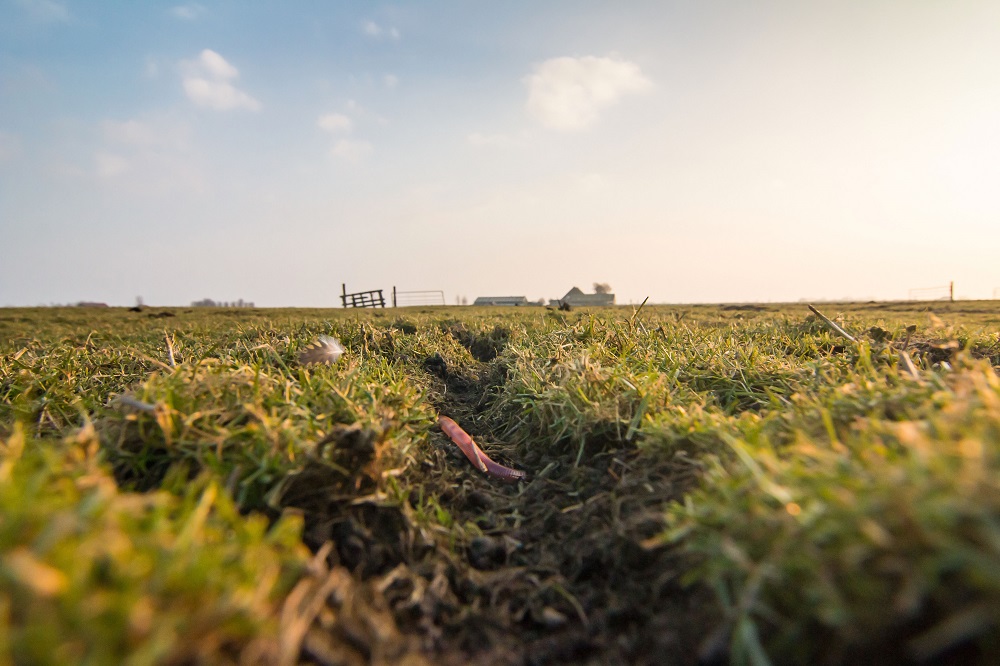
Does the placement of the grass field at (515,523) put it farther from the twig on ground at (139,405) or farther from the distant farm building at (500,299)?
the distant farm building at (500,299)

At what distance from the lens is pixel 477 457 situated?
2930 millimetres

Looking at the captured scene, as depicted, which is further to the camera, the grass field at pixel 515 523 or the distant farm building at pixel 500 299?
the distant farm building at pixel 500 299

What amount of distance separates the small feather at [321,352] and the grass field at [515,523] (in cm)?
54

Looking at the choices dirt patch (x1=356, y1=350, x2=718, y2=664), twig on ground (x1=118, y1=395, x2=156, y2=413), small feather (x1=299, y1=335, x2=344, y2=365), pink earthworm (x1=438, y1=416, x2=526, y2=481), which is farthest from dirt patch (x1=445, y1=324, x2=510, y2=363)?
twig on ground (x1=118, y1=395, x2=156, y2=413)

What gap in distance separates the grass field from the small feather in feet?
1.78

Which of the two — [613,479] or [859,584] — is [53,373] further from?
[859,584]

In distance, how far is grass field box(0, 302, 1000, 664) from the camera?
0.95 meters

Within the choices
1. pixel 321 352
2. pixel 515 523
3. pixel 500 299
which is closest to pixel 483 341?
pixel 321 352

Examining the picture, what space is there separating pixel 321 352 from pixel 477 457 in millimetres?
1723

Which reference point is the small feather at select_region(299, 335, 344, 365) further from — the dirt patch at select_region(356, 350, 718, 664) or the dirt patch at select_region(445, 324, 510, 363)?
the dirt patch at select_region(445, 324, 510, 363)

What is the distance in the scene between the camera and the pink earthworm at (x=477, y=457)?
278 cm

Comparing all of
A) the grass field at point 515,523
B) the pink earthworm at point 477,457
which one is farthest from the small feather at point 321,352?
the pink earthworm at point 477,457

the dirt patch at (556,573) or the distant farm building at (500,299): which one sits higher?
the distant farm building at (500,299)

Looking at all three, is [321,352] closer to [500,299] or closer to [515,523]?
[515,523]
